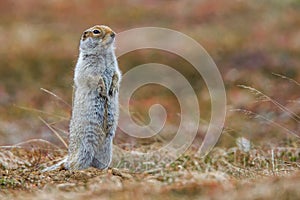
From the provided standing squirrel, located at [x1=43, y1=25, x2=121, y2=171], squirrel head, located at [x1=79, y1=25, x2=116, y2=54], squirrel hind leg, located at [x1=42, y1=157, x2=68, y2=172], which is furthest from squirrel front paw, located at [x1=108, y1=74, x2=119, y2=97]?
squirrel hind leg, located at [x1=42, y1=157, x2=68, y2=172]

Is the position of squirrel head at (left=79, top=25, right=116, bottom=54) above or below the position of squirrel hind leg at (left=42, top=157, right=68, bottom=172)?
above

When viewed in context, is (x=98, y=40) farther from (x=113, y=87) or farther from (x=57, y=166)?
(x=57, y=166)

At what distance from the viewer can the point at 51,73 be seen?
20797 mm

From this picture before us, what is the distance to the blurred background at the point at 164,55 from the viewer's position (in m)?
15.5

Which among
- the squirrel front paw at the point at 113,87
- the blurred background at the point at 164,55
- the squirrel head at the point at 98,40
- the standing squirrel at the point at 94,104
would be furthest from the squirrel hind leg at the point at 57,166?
the blurred background at the point at 164,55

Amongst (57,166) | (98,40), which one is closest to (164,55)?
(98,40)

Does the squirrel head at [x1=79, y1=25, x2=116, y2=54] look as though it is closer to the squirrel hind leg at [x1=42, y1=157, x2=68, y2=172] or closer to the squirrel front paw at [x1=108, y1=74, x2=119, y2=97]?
the squirrel front paw at [x1=108, y1=74, x2=119, y2=97]

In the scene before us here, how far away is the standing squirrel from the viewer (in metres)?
7.79

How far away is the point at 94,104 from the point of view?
7.80 m

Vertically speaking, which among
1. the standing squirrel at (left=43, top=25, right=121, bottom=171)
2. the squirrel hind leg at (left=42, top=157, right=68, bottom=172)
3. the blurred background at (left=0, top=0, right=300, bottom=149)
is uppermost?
the blurred background at (left=0, top=0, right=300, bottom=149)

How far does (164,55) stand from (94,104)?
14.7 meters

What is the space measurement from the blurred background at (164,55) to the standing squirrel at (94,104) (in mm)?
2892

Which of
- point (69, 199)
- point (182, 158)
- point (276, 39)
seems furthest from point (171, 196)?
point (276, 39)

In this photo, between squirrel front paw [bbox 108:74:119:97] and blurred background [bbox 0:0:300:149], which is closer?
squirrel front paw [bbox 108:74:119:97]
